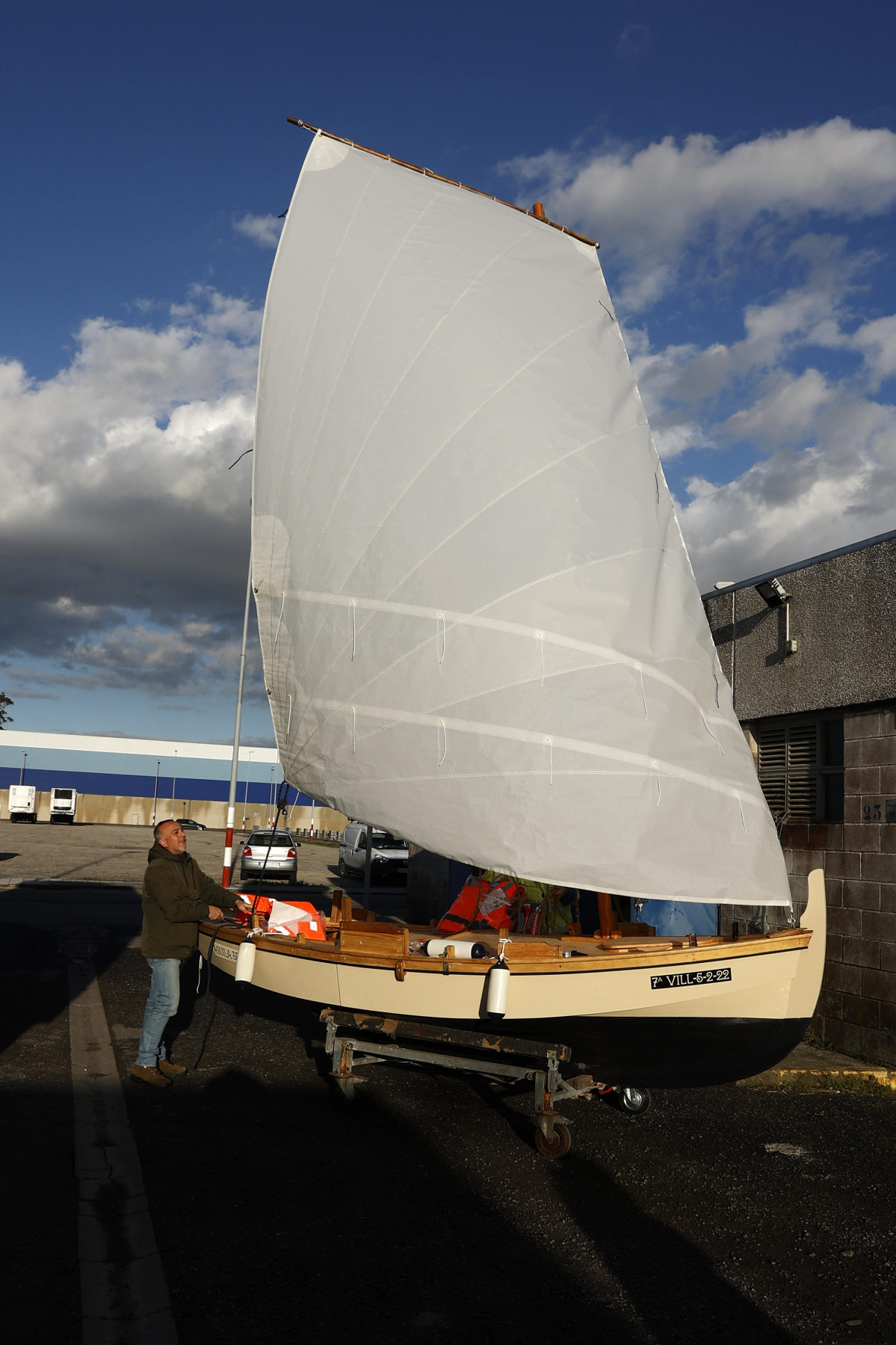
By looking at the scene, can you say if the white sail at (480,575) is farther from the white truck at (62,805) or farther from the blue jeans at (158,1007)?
the white truck at (62,805)

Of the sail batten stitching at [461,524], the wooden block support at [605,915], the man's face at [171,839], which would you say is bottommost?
the wooden block support at [605,915]

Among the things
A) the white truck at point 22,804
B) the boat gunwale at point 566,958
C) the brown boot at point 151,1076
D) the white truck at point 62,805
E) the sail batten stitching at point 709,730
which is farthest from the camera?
the white truck at point 62,805

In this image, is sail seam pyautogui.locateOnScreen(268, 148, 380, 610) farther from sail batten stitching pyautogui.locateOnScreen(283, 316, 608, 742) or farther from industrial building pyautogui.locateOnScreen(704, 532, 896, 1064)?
industrial building pyautogui.locateOnScreen(704, 532, 896, 1064)

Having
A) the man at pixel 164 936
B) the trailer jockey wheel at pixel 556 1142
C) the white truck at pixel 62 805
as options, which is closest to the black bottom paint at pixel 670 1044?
the trailer jockey wheel at pixel 556 1142

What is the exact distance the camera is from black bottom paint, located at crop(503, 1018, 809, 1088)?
4465 millimetres

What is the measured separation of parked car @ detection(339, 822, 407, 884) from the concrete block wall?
18.2 metres

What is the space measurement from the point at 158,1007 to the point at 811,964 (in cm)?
417

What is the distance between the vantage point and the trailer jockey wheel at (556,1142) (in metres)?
4.83

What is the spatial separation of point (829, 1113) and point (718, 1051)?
1969mm

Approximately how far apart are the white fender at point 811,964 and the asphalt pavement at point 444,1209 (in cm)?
91

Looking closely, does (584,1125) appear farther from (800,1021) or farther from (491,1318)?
(491,1318)

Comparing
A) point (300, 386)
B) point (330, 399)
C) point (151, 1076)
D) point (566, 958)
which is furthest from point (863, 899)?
point (300, 386)

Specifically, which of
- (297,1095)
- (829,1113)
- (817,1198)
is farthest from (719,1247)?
(297,1095)

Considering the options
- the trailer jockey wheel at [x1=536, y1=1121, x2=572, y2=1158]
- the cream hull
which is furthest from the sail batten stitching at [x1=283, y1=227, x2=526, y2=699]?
the trailer jockey wheel at [x1=536, y1=1121, x2=572, y2=1158]
